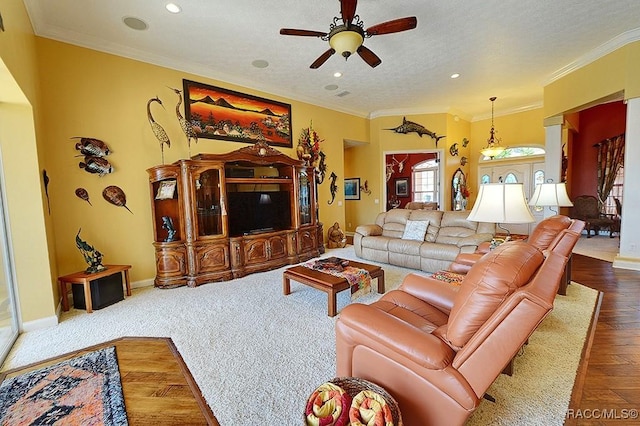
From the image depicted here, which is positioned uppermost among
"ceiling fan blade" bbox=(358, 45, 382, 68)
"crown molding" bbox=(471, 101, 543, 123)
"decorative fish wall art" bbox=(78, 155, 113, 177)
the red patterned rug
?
"crown molding" bbox=(471, 101, 543, 123)

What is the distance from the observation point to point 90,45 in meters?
3.59

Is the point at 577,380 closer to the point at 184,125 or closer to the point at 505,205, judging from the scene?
the point at 505,205

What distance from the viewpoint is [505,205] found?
2344mm

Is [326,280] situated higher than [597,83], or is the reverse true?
[597,83]

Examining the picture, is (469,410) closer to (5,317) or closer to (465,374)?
(465,374)

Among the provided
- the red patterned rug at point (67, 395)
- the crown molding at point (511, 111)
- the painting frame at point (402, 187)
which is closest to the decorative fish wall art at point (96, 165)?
the red patterned rug at point (67, 395)

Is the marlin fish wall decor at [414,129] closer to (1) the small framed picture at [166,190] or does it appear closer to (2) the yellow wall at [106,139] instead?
(2) the yellow wall at [106,139]

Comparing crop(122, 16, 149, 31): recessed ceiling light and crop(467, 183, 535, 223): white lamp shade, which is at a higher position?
crop(122, 16, 149, 31): recessed ceiling light

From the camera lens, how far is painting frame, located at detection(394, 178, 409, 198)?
33.8 ft

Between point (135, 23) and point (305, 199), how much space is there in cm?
352

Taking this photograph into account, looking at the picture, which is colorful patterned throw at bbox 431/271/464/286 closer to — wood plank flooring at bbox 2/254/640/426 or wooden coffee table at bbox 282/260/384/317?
wooden coffee table at bbox 282/260/384/317

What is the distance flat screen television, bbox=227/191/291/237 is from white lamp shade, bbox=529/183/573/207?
391 centimetres

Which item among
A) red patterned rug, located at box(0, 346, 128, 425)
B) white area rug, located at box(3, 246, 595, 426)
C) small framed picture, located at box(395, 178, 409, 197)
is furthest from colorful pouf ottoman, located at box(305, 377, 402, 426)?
small framed picture, located at box(395, 178, 409, 197)

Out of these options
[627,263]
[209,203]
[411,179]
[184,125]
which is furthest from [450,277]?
[411,179]
